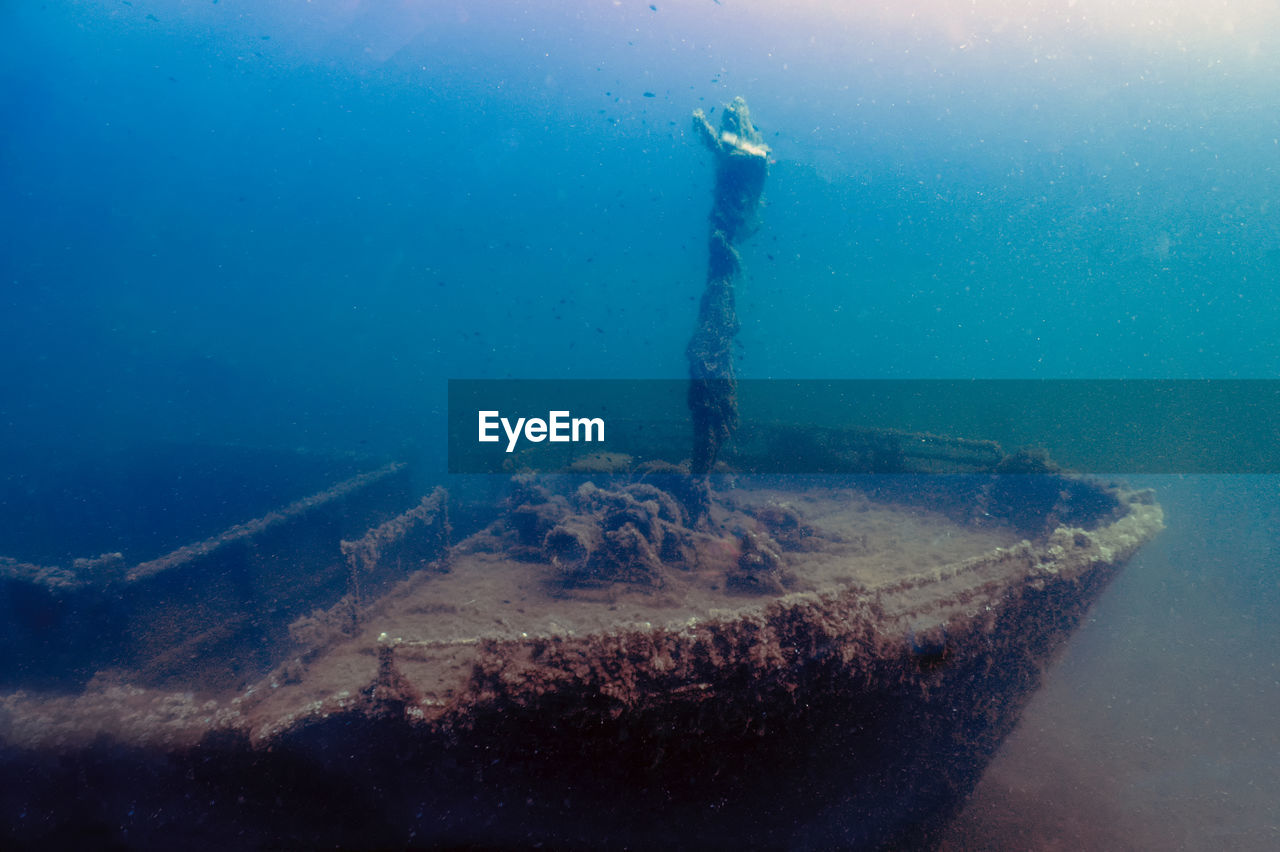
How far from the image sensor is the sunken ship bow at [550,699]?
259cm

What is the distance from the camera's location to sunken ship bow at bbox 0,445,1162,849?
259cm

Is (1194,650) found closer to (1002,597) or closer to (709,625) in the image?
(1002,597)

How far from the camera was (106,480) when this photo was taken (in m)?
14.2

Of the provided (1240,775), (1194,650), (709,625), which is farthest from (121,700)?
(1194,650)

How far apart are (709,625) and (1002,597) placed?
2670 millimetres
